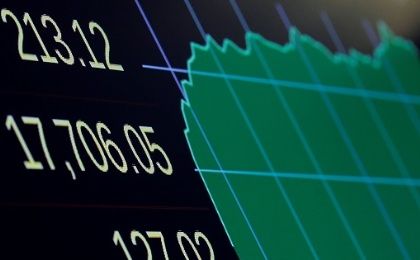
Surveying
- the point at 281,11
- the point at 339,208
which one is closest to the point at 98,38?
the point at 281,11

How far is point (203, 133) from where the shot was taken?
131 centimetres

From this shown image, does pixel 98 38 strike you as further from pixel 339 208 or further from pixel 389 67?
pixel 389 67

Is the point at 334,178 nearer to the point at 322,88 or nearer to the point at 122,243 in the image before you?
the point at 322,88

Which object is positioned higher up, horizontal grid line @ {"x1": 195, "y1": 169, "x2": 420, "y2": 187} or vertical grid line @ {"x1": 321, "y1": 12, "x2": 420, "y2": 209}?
vertical grid line @ {"x1": 321, "y1": 12, "x2": 420, "y2": 209}

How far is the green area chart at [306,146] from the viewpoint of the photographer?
1317 millimetres

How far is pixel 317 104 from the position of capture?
1.51 meters

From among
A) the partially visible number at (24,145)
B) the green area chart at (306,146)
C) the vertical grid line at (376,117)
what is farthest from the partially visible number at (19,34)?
the vertical grid line at (376,117)

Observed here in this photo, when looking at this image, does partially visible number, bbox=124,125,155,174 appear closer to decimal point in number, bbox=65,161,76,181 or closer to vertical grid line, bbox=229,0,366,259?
decimal point in number, bbox=65,161,76,181

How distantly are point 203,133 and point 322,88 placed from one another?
336 millimetres

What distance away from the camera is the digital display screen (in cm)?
114

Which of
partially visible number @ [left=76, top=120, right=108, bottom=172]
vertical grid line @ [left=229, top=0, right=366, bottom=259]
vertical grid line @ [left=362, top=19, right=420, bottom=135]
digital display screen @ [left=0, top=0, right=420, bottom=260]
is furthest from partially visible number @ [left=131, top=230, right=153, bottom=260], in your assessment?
vertical grid line @ [left=362, top=19, right=420, bottom=135]

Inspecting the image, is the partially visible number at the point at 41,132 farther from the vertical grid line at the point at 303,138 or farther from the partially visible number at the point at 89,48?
the vertical grid line at the point at 303,138

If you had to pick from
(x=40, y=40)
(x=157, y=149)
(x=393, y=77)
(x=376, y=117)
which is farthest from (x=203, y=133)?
(x=393, y=77)

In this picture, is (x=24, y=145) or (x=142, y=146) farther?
(x=142, y=146)
